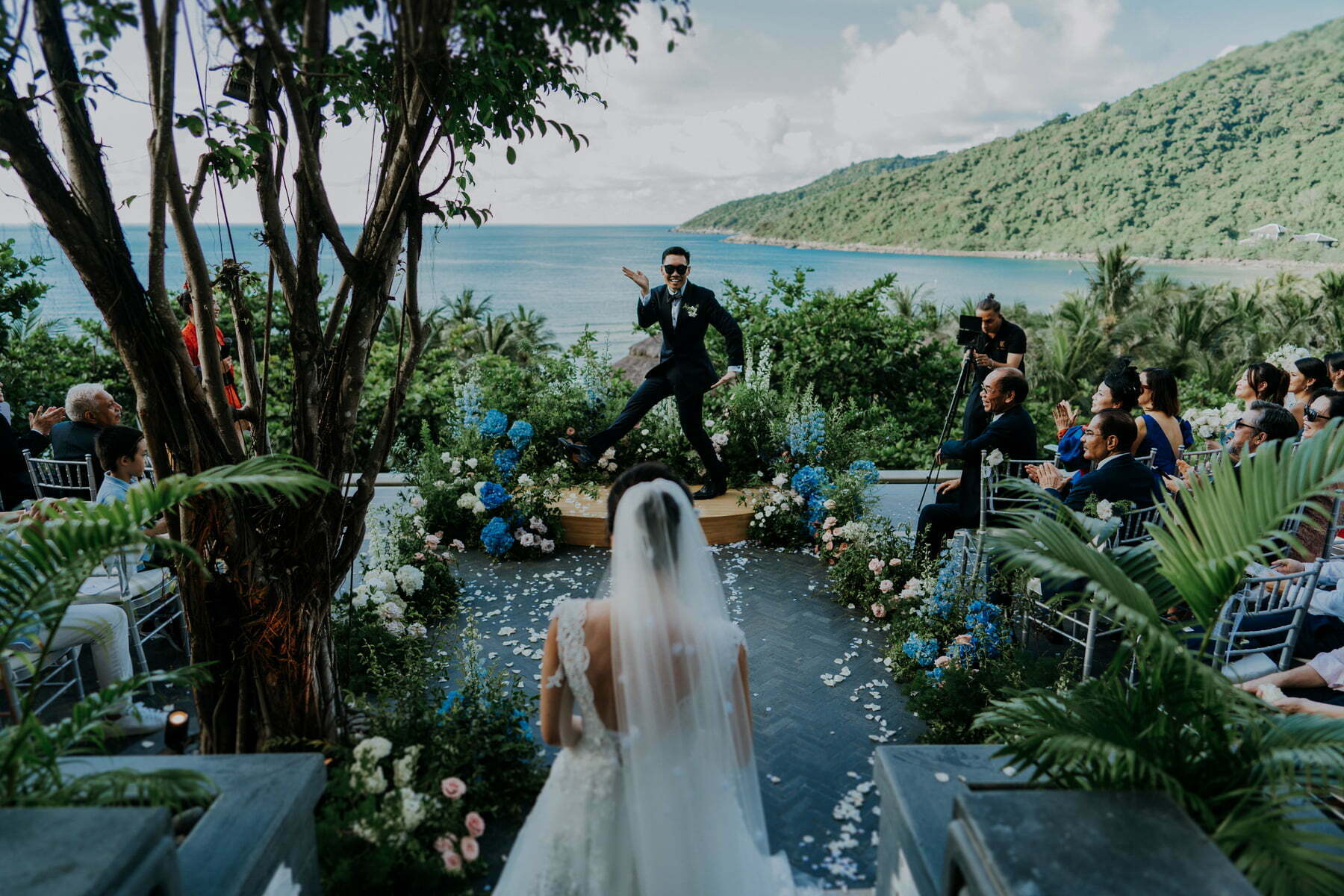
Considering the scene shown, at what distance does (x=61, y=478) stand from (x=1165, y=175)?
50.3m

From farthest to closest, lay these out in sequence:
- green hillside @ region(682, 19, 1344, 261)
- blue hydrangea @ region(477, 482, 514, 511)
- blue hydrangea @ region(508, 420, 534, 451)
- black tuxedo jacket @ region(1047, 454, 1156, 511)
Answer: green hillside @ region(682, 19, 1344, 261)
blue hydrangea @ region(508, 420, 534, 451)
blue hydrangea @ region(477, 482, 514, 511)
black tuxedo jacket @ region(1047, 454, 1156, 511)

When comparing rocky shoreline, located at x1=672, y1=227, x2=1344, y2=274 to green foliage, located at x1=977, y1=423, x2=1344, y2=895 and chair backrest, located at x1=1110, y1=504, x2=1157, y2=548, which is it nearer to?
chair backrest, located at x1=1110, y1=504, x2=1157, y2=548

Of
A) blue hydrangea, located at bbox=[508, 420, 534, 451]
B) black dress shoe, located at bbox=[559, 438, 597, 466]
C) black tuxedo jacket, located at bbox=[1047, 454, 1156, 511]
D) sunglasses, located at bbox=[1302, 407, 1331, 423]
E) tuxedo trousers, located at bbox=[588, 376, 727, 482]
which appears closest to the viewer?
black tuxedo jacket, located at bbox=[1047, 454, 1156, 511]

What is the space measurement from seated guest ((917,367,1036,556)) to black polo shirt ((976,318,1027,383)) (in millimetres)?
1166

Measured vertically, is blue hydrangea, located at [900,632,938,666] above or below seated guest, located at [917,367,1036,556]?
below

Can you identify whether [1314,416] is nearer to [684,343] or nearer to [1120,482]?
[1120,482]

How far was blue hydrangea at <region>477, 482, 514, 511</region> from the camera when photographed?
208 inches

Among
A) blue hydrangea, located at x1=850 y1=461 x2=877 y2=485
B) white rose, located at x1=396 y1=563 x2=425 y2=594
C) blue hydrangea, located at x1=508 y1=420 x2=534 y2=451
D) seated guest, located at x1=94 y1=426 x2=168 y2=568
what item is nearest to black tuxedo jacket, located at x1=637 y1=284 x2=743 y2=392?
blue hydrangea, located at x1=508 y1=420 x2=534 y2=451

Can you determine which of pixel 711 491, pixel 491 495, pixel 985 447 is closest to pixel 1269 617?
pixel 985 447

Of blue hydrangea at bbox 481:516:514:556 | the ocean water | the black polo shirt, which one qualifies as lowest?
blue hydrangea at bbox 481:516:514:556

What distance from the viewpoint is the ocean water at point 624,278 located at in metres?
37.4

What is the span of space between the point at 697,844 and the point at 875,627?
2.42m

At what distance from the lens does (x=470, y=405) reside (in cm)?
625

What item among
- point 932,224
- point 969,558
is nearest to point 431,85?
point 969,558
